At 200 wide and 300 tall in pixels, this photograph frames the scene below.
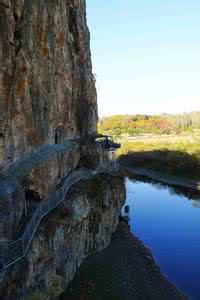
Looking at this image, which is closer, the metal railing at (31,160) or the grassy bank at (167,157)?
the metal railing at (31,160)

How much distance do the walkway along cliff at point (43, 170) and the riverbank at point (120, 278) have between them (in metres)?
0.92

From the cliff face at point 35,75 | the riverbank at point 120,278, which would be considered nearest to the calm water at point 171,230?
the riverbank at point 120,278

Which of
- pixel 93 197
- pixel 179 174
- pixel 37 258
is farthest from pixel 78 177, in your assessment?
pixel 179 174

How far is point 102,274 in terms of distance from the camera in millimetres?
31844

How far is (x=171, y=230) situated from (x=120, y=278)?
754 inches

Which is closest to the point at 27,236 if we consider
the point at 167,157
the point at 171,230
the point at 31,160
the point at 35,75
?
the point at 31,160

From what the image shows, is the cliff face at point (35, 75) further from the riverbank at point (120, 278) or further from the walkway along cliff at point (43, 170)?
the riverbank at point (120, 278)

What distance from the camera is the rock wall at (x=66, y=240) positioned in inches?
834

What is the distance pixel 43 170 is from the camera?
2998cm

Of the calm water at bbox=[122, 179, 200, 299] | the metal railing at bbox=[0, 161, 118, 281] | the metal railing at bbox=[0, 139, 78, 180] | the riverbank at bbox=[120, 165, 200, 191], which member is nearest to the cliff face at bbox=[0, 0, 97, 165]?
the metal railing at bbox=[0, 139, 78, 180]

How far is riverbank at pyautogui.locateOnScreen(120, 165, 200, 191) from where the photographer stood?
8068 cm

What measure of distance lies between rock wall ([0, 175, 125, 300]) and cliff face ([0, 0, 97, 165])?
5.33 m

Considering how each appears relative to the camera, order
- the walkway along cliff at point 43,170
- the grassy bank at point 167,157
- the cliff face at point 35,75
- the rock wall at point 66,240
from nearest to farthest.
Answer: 1. the rock wall at point 66,240
2. the walkway along cliff at point 43,170
3. the cliff face at point 35,75
4. the grassy bank at point 167,157

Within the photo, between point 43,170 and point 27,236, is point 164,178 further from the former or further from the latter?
point 27,236
